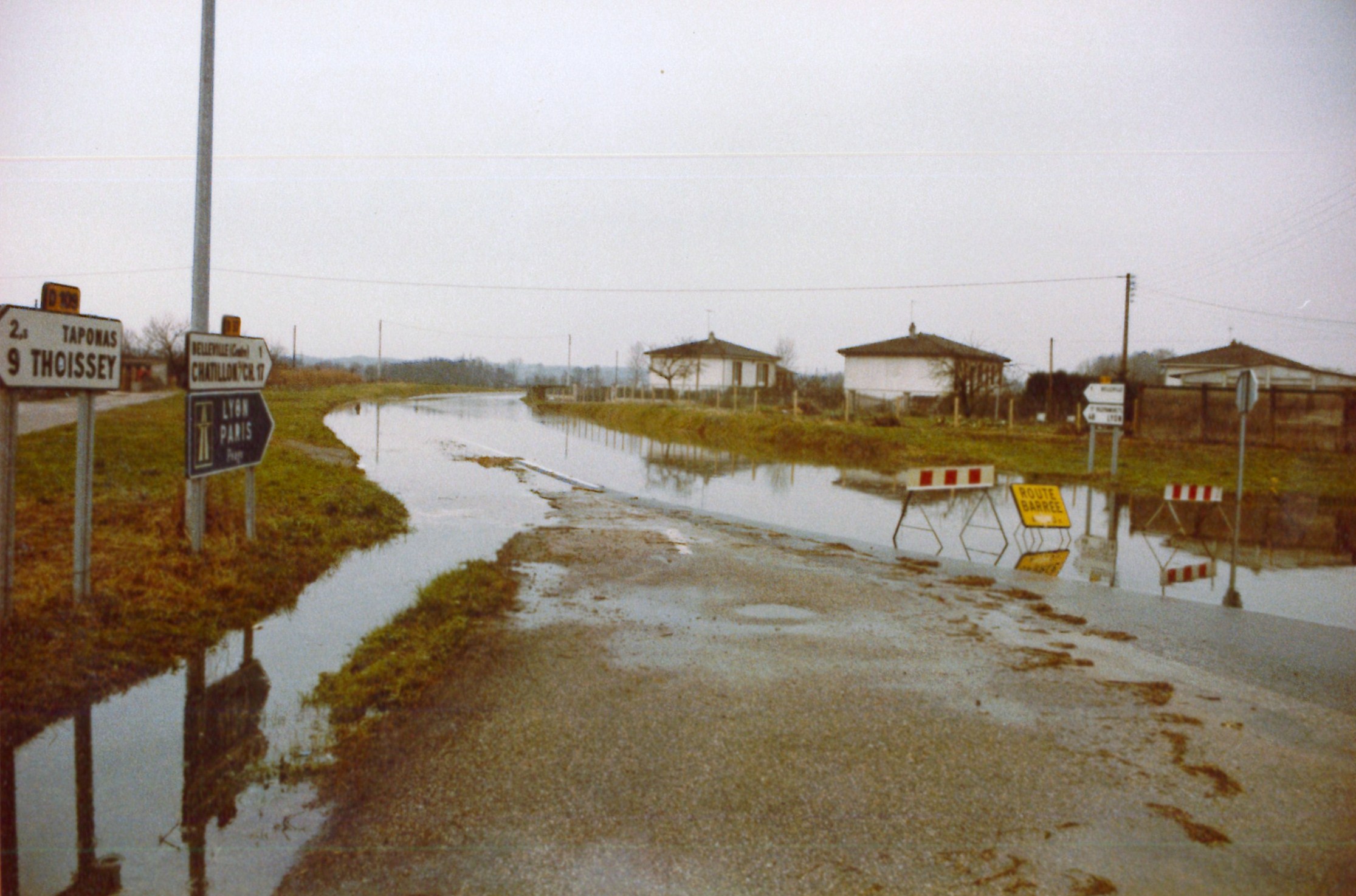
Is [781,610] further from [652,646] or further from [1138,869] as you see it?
[1138,869]

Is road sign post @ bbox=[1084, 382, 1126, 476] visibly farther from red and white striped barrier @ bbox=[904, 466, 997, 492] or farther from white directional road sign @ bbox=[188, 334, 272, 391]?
white directional road sign @ bbox=[188, 334, 272, 391]

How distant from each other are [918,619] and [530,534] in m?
5.83

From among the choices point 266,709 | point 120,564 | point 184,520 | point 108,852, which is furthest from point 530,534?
point 108,852

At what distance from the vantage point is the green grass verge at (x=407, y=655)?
18.0 ft

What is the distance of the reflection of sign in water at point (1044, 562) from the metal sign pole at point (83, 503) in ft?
31.0

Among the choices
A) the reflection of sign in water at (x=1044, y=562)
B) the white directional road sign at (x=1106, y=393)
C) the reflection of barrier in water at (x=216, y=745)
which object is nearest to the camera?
the reflection of barrier in water at (x=216, y=745)

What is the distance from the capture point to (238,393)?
9344 millimetres

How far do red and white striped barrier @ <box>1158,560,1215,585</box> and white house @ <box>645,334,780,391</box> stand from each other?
164 ft

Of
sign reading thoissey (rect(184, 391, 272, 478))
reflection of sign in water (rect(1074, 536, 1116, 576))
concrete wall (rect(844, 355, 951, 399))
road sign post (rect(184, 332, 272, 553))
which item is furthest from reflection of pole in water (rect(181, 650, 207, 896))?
concrete wall (rect(844, 355, 951, 399))

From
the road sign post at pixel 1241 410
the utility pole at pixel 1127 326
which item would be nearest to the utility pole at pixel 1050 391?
the utility pole at pixel 1127 326

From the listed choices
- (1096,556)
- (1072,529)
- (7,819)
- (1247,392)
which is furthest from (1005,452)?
(7,819)

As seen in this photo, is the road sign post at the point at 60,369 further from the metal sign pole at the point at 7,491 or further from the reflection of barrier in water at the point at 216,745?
the reflection of barrier in water at the point at 216,745

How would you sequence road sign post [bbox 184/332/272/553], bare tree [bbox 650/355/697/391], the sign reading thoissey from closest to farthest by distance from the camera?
the sign reading thoissey → road sign post [bbox 184/332/272/553] → bare tree [bbox 650/355/697/391]

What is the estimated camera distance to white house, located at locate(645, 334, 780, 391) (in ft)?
210
